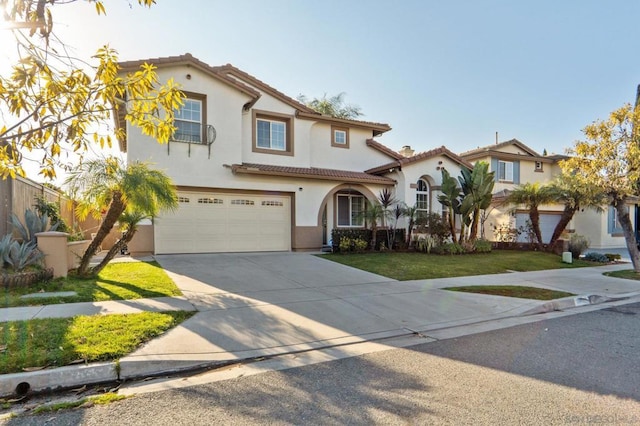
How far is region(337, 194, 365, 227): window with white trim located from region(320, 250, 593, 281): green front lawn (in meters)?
3.62

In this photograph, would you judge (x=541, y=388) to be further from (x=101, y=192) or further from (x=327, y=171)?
(x=327, y=171)

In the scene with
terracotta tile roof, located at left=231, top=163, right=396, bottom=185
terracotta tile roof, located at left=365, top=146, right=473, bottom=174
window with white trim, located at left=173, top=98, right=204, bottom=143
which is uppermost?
window with white trim, located at left=173, top=98, right=204, bottom=143

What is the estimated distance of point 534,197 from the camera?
1822 cm

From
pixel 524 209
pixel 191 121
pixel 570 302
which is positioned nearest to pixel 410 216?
pixel 570 302

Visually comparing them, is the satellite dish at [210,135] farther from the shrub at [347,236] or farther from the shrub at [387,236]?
the shrub at [387,236]

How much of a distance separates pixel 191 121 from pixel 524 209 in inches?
758

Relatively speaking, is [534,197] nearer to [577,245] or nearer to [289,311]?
[577,245]

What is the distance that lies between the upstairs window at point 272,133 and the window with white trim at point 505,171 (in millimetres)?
Result: 16257

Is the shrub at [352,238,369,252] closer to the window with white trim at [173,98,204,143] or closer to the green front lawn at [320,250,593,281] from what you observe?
the green front lawn at [320,250,593,281]

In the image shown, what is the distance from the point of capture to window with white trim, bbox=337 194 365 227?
745 inches

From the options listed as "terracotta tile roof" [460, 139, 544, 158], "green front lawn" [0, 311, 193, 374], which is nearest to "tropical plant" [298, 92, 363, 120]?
"terracotta tile roof" [460, 139, 544, 158]

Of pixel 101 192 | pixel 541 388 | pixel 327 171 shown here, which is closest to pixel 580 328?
pixel 541 388

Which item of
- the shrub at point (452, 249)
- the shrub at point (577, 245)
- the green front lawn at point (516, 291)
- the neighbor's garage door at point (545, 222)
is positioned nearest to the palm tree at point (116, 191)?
the green front lawn at point (516, 291)

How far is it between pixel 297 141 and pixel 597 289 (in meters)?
12.6
